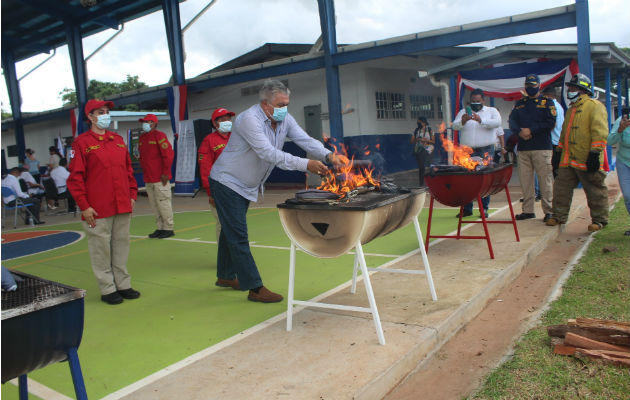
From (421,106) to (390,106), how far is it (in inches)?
102

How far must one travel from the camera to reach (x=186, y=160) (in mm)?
16531

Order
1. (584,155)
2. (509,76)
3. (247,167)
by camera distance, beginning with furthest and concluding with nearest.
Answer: (509,76)
(584,155)
(247,167)

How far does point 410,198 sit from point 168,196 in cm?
576

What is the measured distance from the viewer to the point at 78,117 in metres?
21.0

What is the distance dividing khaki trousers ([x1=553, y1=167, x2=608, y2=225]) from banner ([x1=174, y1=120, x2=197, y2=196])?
1181 cm

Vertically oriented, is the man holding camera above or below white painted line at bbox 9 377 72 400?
above

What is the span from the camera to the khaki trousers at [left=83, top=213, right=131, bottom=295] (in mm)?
5023

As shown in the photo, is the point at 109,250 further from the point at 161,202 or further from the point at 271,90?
the point at 161,202

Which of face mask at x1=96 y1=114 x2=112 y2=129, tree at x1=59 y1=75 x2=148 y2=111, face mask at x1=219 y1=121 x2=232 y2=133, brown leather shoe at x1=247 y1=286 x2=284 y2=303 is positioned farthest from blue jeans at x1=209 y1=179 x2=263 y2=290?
tree at x1=59 y1=75 x2=148 y2=111

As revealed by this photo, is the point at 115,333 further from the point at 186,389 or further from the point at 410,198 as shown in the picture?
the point at 410,198

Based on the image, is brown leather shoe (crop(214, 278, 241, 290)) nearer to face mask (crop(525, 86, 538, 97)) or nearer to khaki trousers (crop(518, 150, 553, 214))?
khaki trousers (crop(518, 150, 553, 214))

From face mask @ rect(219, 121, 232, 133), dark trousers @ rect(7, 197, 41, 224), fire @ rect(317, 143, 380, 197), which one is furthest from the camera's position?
dark trousers @ rect(7, 197, 41, 224)

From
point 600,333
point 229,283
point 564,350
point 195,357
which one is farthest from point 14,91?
point 600,333

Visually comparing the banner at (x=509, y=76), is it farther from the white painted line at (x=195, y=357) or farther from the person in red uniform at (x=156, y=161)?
the white painted line at (x=195, y=357)
